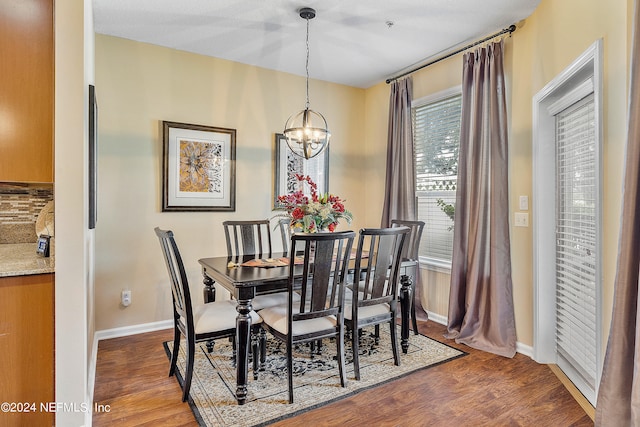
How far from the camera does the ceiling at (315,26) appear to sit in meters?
2.75

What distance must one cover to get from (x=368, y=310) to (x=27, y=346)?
1.99 m

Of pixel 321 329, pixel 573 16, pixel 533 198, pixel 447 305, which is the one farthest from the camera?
pixel 447 305

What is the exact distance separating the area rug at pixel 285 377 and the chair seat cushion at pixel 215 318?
16.2 inches

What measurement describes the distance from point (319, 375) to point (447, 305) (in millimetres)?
1734

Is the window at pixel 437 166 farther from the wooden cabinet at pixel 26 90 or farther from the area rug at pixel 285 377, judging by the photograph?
the wooden cabinet at pixel 26 90

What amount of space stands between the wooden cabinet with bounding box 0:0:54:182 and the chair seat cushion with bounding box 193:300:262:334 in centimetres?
116

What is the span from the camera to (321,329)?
2365 millimetres

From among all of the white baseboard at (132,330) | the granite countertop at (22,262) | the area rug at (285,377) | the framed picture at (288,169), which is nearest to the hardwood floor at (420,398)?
the area rug at (285,377)

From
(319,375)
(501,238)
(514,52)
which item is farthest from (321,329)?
(514,52)

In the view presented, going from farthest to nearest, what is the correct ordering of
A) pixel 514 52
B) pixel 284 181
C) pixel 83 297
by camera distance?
pixel 284 181, pixel 514 52, pixel 83 297

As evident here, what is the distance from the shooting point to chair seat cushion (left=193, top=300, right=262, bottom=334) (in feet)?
7.55

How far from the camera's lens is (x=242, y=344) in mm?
2188

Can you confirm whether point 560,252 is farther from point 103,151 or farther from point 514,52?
point 103,151

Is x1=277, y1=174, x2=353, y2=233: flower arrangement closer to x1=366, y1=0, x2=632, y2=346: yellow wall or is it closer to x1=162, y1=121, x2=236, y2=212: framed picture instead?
x1=162, y1=121, x2=236, y2=212: framed picture
